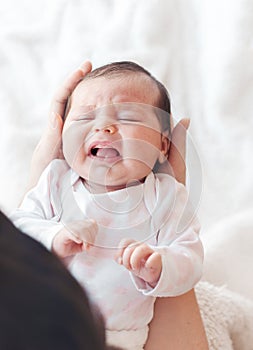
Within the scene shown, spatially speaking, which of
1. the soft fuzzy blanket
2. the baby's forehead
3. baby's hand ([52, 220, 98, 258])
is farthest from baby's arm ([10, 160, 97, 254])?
the soft fuzzy blanket

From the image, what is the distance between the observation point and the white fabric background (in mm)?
1274

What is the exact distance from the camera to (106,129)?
867 millimetres

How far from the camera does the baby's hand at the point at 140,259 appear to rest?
2.52ft

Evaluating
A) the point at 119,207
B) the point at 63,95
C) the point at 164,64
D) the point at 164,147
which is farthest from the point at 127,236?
the point at 164,64

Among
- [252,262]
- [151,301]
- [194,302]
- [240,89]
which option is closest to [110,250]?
[151,301]

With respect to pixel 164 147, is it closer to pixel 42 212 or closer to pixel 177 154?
pixel 177 154

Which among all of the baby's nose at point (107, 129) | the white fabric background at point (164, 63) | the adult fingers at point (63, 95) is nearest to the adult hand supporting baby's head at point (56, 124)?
the adult fingers at point (63, 95)

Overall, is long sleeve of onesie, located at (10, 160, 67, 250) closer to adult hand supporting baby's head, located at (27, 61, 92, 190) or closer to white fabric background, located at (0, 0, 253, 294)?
adult hand supporting baby's head, located at (27, 61, 92, 190)

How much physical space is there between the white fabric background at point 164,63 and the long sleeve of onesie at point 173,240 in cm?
36

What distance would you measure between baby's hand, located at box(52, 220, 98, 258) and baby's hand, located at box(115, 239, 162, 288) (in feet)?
0.12

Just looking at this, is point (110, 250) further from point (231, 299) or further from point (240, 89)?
point (240, 89)

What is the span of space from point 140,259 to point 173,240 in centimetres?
8

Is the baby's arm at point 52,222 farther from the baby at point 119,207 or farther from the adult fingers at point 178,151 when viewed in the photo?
the adult fingers at point 178,151

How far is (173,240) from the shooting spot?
2.76 ft
